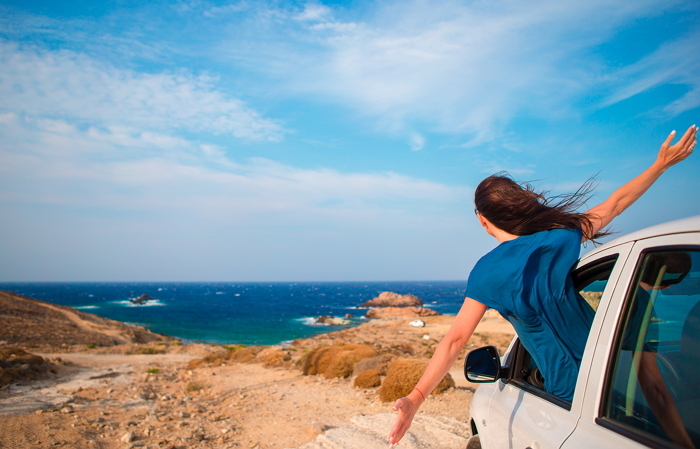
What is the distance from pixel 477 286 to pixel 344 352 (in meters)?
11.7

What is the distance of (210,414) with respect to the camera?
28.2 ft

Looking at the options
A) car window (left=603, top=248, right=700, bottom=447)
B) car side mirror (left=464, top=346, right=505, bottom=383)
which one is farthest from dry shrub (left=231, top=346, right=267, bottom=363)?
car window (left=603, top=248, right=700, bottom=447)

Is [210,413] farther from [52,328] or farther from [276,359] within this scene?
[52,328]

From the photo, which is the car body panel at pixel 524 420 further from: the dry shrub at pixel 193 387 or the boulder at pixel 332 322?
the boulder at pixel 332 322

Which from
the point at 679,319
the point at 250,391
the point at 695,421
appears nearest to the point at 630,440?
the point at 695,421

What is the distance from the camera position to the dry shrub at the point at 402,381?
9163 mm

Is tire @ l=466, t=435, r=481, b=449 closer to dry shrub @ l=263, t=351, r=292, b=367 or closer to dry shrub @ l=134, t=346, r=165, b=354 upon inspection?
dry shrub @ l=263, t=351, r=292, b=367

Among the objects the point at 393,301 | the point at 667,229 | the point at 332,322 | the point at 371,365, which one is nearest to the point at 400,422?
the point at 667,229

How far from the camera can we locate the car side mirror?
248 centimetres

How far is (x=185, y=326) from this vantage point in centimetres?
5228

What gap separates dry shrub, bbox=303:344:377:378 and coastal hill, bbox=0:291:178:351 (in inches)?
601

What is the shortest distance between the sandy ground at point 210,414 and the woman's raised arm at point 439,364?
16.0 ft

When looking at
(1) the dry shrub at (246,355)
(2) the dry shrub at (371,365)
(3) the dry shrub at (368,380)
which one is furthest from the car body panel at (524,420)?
(1) the dry shrub at (246,355)

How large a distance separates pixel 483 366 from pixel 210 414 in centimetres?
759
